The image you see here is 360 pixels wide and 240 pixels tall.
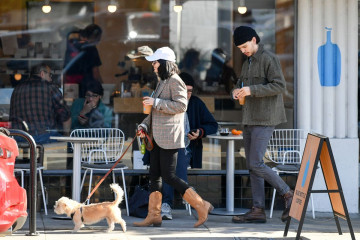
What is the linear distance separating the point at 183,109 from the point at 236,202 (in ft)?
7.51

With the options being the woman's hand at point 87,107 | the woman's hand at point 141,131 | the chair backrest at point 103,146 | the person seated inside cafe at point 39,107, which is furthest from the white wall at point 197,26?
the woman's hand at point 141,131

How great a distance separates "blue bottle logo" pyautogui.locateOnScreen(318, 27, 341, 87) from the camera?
353 inches

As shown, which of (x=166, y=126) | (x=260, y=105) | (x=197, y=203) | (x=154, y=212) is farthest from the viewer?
(x=260, y=105)

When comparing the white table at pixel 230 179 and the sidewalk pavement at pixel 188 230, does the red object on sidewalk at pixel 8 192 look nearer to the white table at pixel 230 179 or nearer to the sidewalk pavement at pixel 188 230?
the sidewalk pavement at pixel 188 230

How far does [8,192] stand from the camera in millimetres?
5934

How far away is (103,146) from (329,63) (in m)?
2.94

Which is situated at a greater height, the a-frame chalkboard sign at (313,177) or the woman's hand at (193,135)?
the woman's hand at (193,135)

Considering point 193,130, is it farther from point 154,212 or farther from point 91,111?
point 91,111

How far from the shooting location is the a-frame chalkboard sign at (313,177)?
6.58m

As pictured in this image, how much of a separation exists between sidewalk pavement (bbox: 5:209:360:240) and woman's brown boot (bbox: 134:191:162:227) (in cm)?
5

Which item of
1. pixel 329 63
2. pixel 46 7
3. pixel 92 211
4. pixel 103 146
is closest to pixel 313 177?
pixel 92 211

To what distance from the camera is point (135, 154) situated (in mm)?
9391

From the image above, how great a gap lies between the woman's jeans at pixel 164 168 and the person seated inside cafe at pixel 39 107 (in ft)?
7.88

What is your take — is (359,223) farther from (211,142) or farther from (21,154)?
(21,154)
